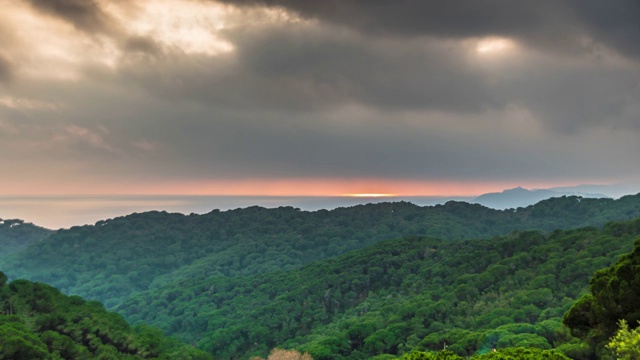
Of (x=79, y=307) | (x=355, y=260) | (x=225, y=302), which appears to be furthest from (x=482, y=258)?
(x=79, y=307)

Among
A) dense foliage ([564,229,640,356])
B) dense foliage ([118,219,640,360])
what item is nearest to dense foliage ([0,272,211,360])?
dense foliage ([118,219,640,360])

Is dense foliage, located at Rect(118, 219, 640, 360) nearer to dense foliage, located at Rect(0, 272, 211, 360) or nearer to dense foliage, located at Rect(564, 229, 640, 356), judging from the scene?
dense foliage, located at Rect(564, 229, 640, 356)

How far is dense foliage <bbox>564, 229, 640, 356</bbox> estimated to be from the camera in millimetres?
26344

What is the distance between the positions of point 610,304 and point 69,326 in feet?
207

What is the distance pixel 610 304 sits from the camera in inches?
1080

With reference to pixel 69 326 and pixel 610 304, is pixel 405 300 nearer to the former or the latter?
pixel 69 326

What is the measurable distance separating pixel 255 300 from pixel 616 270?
414ft

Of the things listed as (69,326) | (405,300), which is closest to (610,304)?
(69,326)

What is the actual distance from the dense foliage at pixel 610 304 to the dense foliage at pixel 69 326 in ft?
169

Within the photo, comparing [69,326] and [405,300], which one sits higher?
[69,326]

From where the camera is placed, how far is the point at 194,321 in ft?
444

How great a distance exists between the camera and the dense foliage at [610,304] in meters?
26.3

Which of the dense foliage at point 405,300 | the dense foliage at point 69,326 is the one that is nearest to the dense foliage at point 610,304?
the dense foliage at point 405,300

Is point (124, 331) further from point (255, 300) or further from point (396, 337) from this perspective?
point (255, 300)
